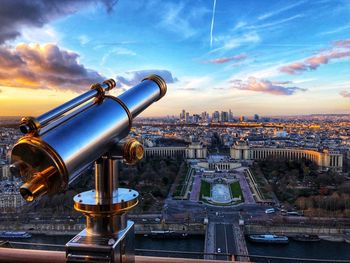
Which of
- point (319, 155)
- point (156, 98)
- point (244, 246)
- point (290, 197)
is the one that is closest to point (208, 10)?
point (156, 98)

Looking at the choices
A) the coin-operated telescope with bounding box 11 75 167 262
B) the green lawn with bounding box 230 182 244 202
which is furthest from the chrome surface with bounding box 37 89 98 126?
the green lawn with bounding box 230 182 244 202

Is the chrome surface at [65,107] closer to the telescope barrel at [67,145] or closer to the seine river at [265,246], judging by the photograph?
the telescope barrel at [67,145]

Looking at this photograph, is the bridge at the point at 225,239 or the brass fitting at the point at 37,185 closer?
the brass fitting at the point at 37,185

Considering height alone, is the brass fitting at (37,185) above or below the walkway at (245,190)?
above

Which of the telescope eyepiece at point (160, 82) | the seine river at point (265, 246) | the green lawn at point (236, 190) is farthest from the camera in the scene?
the green lawn at point (236, 190)

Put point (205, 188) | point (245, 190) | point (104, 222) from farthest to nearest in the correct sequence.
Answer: point (205, 188)
point (245, 190)
point (104, 222)

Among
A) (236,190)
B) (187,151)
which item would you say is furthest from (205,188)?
(187,151)

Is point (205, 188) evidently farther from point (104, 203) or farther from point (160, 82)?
point (104, 203)

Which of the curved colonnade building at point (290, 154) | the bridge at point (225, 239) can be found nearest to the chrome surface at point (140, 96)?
the bridge at point (225, 239)

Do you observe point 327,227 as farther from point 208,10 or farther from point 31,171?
point 31,171
